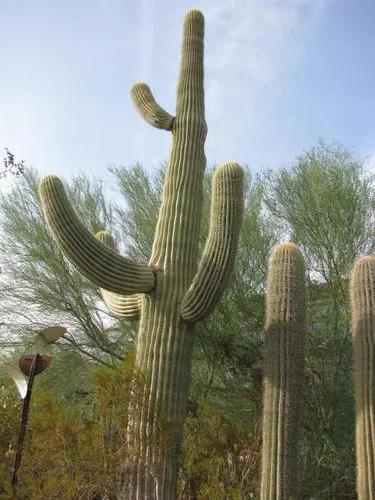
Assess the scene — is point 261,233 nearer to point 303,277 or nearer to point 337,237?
point 337,237

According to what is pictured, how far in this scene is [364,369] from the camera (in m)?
4.73

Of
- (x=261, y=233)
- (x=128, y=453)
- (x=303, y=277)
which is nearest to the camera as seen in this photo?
(x=128, y=453)

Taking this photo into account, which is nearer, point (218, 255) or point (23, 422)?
point (23, 422)

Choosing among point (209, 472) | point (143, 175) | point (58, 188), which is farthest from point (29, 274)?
point (209, 472)

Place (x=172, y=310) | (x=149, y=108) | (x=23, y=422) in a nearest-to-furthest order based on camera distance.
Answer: (x=23, y=422), (x=172, y=310), (x=149, y=108)

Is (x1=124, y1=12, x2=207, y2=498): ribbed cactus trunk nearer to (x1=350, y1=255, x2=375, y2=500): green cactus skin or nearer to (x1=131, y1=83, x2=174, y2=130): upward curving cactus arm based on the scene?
(x1=131, y1=83, x2=174, y2=130): upward curving cactus arm

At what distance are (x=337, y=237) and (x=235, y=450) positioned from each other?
3556 millimetres

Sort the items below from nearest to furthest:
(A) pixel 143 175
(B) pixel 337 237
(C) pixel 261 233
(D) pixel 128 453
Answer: (D) pixel 128 453
(B) pixel 337 237
(C) pixel 261 233
(A) pixel 143 175

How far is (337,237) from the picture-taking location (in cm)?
846

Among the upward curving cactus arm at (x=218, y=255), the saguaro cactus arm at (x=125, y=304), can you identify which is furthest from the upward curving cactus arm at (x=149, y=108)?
the saguaro cactus arm at (x=125, y=304)

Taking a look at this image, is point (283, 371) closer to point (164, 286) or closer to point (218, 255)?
point (218, 255)

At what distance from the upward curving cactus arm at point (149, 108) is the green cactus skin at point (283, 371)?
2180mm

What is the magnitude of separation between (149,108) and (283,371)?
335 centimetres

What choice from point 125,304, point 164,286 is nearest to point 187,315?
point 164,286
